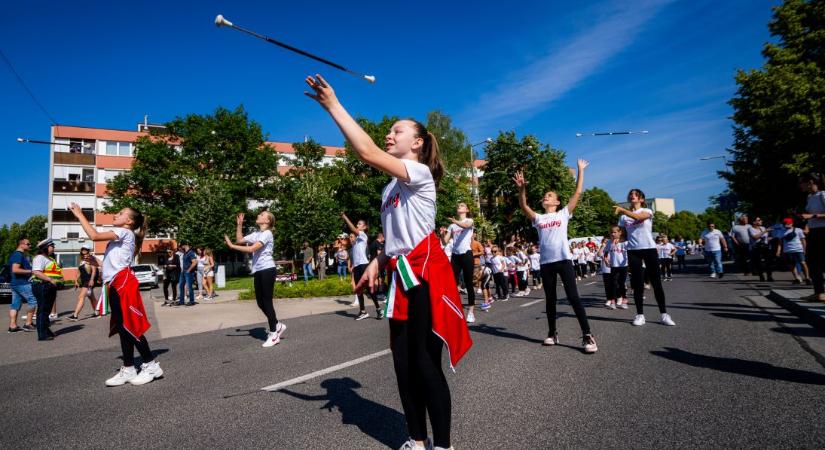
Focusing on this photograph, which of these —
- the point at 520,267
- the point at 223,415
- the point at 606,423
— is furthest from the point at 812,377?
the point at 520,267

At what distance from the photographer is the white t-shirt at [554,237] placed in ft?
19.4

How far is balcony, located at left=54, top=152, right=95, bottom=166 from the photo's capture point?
48.4 meters

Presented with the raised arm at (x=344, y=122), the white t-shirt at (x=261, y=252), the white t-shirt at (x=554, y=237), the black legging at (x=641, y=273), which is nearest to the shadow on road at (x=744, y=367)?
the white t-shirt at (x=554, y=237)

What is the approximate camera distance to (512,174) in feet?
137

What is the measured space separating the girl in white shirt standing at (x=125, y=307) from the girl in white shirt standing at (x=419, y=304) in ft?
11.8

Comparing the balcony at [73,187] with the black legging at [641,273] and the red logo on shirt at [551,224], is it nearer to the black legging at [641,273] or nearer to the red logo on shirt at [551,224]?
the red logo on shirt at [551,224]

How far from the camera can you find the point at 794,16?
22000 millimetres

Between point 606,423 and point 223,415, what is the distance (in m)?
2.91

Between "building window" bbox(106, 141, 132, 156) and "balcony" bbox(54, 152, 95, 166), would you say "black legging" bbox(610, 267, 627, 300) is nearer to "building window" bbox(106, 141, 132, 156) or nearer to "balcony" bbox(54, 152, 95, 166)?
"balcony" bbox(54, 152, 95, 166)

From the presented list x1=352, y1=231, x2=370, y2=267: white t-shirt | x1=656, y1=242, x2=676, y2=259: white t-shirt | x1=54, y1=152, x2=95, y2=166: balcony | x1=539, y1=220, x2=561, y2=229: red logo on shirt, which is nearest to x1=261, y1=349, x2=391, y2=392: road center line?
x1=539, y1=220, x2=561, y2=229: red logo on shirt

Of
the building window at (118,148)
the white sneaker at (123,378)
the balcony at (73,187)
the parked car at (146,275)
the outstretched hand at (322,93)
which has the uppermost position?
the building window at (118,148)

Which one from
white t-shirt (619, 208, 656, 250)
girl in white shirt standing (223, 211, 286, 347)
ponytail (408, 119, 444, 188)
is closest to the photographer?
ponytail (408, 119, 444, 188)

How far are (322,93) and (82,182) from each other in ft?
193

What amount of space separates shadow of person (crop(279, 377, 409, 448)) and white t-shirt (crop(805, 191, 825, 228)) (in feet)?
24.5
